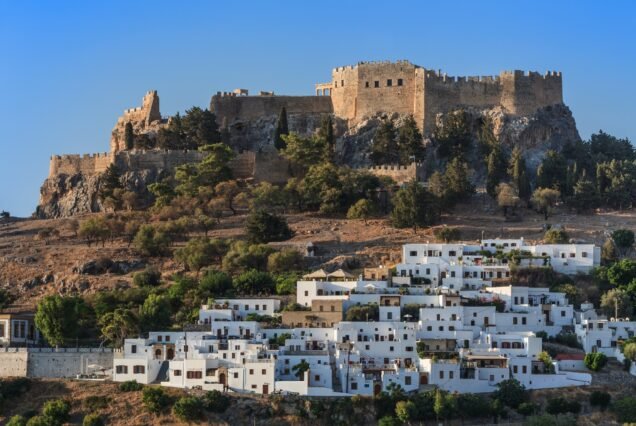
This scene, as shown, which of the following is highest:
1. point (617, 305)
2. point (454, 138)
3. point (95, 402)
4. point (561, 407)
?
point (454, 138)

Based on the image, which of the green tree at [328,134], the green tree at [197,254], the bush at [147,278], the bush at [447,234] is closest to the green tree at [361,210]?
the bush at [447,234]

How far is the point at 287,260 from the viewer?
64812 mm

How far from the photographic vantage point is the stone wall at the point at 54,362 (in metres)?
56.5

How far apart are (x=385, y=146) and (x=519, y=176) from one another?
20.1ft

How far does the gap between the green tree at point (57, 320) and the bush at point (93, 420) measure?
20.5 feet

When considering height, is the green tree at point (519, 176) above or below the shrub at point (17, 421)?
above

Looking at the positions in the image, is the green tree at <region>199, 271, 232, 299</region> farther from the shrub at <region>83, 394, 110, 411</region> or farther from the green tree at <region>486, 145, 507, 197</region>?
the green tree at <region>486, 145, 507, 197</region>

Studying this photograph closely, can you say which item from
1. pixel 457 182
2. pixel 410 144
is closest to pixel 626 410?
pixel 457 182

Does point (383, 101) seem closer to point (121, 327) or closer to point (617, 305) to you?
point (617, 305)

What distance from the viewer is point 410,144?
74.8 m

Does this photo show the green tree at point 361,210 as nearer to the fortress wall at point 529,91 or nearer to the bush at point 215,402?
the fortress wall at point 529,91

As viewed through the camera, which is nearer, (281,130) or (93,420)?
(93,420)

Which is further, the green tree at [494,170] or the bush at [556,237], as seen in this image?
the green tree at [494,170]

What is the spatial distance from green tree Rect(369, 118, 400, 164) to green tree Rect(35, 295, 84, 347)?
67.9 ft
